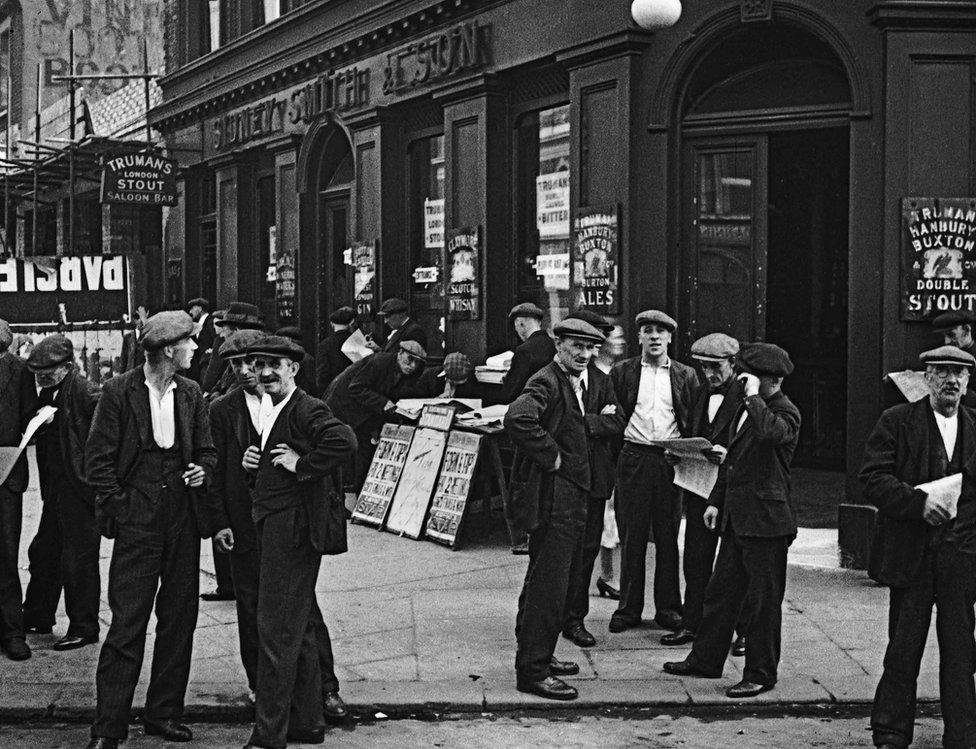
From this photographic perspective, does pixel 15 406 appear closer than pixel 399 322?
Yes

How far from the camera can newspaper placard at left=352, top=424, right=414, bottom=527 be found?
13180 millimetres

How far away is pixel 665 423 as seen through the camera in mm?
9477

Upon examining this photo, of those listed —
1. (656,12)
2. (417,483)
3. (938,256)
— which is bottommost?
(417,483)


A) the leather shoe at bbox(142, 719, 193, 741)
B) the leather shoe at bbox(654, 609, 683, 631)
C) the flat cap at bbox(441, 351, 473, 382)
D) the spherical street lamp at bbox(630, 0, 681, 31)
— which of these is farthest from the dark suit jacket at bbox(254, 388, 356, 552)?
the flat cap at bbox(441, 351, 473, 382)

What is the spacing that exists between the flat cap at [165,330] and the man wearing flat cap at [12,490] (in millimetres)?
2015

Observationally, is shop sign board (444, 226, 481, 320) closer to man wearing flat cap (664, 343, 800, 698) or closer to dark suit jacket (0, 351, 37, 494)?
dark suit jacket (0, 351, 37, 494)

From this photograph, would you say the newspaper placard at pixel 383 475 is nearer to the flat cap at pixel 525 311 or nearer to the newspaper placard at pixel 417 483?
the newspaper placard at pixel 417 483

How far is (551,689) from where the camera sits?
7707 millimetres

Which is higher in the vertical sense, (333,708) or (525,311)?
(525,311)

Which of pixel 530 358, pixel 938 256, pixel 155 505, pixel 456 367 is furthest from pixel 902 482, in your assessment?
pixel 456 367

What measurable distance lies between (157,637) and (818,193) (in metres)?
10.4

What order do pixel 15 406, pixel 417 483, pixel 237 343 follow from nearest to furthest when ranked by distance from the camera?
pixel 237 343
pixel 15 406
pixel 417 483

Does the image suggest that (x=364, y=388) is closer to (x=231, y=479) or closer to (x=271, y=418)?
(x=231, y=479)

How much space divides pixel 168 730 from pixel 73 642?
199cm
